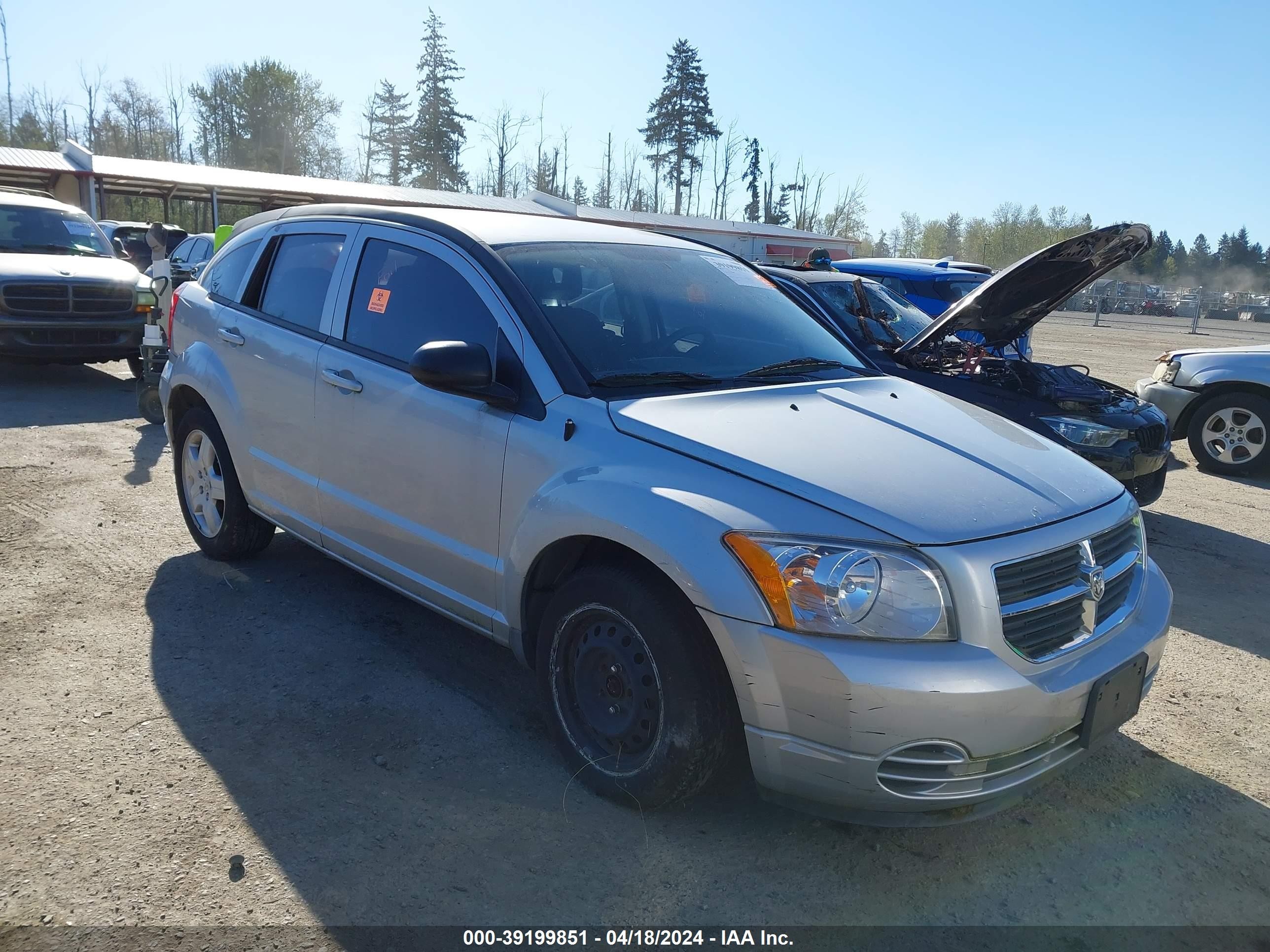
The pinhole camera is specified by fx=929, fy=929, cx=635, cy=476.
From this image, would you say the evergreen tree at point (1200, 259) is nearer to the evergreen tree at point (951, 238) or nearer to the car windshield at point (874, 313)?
the evergreen tree at point (951, 238)

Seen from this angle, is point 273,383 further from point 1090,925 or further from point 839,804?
point 1090,925

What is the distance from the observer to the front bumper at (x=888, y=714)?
2.36 m

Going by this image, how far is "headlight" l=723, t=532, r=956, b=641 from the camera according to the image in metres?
2.41

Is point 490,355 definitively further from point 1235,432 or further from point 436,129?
point 436,129

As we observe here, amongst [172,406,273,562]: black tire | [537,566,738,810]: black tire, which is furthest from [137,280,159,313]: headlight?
[537,566,738,810]: black tire

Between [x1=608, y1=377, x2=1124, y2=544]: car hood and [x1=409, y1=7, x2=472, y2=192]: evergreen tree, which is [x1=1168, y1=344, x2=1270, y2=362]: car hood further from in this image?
[x1=409, y1=7, x2=472, y2=192]: evergreen tree

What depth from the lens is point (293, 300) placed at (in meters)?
4.28

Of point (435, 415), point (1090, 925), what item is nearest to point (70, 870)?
point (435, 415)

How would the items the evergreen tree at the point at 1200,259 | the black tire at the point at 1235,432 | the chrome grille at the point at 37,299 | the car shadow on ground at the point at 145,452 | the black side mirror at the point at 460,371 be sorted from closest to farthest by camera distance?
the black side mirror at the point at 460,371
the car shadow on ground at the point at 145,452
the black tire at the point at 1235,432
the chrome grille at the point at 37,299
the evergreen tree at the point at 1200,259

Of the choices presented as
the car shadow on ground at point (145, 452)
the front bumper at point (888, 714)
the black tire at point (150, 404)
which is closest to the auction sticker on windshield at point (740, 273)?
the front bumper at point (888, 714)

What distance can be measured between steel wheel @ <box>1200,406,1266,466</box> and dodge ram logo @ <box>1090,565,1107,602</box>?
720 cm

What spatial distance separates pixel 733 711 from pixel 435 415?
1.54m

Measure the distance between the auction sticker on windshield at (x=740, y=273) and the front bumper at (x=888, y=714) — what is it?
2051 millimetres

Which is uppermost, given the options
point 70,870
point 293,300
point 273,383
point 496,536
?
point 293,300
